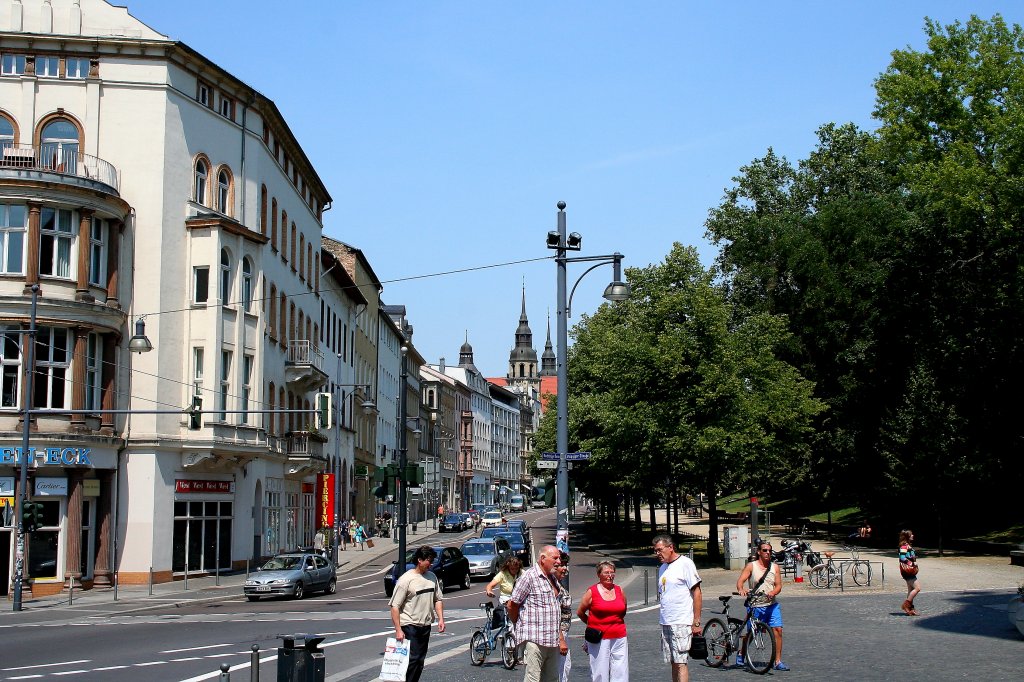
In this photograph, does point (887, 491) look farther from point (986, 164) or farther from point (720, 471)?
point (986, 164)

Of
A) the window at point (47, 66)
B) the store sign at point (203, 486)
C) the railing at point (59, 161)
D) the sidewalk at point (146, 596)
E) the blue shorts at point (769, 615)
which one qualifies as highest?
the window at point (47, 66)

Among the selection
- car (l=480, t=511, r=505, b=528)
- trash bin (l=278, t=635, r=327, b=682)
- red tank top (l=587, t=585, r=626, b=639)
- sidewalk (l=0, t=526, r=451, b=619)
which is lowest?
sidewalk (l=0, t=526, r=451, b=619)

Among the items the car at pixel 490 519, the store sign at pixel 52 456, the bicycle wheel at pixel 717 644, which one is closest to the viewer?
the bicycle wheel at pixel 717 644

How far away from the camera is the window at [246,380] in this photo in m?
42.3

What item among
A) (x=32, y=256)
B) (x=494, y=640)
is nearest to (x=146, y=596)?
(x=32, y=256)

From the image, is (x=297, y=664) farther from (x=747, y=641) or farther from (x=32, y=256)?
(x=32, y=256)

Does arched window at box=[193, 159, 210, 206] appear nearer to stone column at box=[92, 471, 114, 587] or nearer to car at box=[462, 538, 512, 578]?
stone column at box=[92, 471, 114, 587]

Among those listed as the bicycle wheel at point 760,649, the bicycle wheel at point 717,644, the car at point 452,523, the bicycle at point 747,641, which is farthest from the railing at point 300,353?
the bicycle wheel at point 760,649

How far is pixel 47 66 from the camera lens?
128 ft

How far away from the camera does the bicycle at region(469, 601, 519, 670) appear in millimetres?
16859

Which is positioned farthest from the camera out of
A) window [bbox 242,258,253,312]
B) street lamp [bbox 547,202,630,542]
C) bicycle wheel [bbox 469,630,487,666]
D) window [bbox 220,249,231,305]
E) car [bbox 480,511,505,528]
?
car [bbox 480,511,505,528]

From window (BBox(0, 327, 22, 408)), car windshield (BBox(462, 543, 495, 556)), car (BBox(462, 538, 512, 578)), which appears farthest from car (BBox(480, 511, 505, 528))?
window (BBox(0, 327, 22, 408))

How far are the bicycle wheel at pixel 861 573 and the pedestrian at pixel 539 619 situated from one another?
22698mm

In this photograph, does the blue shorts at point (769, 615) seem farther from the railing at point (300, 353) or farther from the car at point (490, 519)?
the car at point (490, 519)
